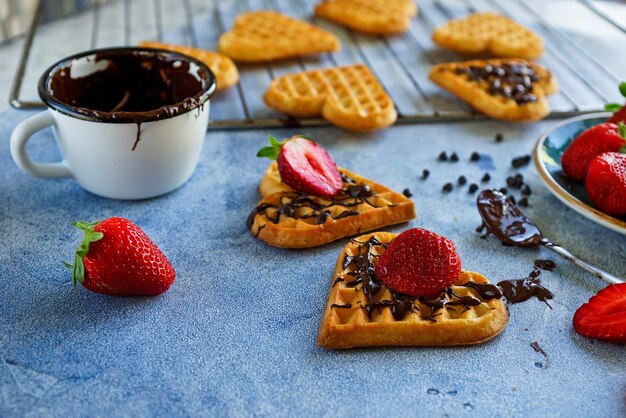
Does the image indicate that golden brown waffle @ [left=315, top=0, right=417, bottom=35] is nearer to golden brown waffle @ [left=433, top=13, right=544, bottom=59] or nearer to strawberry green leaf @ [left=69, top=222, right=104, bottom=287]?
golden brown waffle @ [left=433, top=13, right=544, bottom=59]

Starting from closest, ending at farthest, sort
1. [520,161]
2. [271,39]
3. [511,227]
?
[511,227]
[520,161]
[271,39]

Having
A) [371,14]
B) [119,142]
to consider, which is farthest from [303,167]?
[371,14]

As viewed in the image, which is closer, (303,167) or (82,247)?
(82,247)

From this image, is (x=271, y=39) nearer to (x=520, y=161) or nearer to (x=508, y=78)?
(x=508, y=78)

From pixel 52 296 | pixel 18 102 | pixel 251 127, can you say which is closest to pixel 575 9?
pixel 251 127

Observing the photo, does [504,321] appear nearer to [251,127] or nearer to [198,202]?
[198,202]

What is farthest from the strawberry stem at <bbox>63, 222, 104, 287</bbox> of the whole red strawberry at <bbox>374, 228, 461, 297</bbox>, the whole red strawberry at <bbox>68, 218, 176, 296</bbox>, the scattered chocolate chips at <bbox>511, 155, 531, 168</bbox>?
the scattered chocolate chips at <bbox>511, 155, 531, 168</bbox>

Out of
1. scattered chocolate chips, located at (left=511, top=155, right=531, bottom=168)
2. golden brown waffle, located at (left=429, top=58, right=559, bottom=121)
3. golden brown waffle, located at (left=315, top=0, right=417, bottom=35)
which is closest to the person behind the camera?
scattered chocolate chips, located at (left=511, top=155, right=531, bottom=168)

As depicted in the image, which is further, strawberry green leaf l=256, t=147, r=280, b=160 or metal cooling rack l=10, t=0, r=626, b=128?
metal cooling rack l=10, t=0, r=626, b=128
